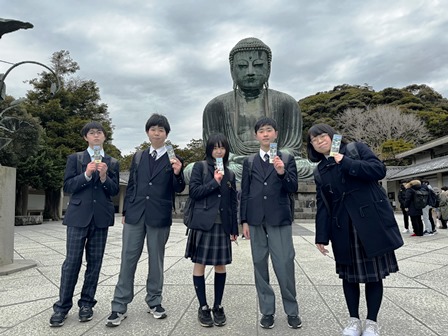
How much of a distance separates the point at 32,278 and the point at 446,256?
5836mm

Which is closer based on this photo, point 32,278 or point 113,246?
point 32,278

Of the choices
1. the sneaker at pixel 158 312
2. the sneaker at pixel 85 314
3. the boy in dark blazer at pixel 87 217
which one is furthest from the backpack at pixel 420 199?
the sneaker at pixel 85 314

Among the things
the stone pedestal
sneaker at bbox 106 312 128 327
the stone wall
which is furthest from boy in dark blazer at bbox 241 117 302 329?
the stone wall

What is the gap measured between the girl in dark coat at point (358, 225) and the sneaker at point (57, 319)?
2077mm

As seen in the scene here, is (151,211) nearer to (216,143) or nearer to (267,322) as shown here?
(216,143)

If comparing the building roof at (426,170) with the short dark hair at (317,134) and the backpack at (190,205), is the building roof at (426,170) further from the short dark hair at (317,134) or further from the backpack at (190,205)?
the backpack at (190,205)

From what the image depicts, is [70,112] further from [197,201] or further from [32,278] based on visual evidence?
[197,201]

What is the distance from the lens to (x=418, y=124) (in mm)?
30531

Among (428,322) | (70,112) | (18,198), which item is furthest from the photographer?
(70,112)

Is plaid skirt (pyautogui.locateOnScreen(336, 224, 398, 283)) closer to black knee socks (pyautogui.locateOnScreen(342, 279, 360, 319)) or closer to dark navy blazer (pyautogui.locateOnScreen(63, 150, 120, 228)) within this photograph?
black knee socks (pyautogui.locateOnScreen(342, 279, 360, 319))

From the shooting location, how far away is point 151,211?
9.41 feet

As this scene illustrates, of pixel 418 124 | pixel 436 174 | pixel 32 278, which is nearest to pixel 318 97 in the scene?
pixel 418 124

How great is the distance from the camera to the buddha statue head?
30.6ft

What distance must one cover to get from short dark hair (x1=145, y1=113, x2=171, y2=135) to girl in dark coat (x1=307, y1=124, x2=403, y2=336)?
1.28 metres
